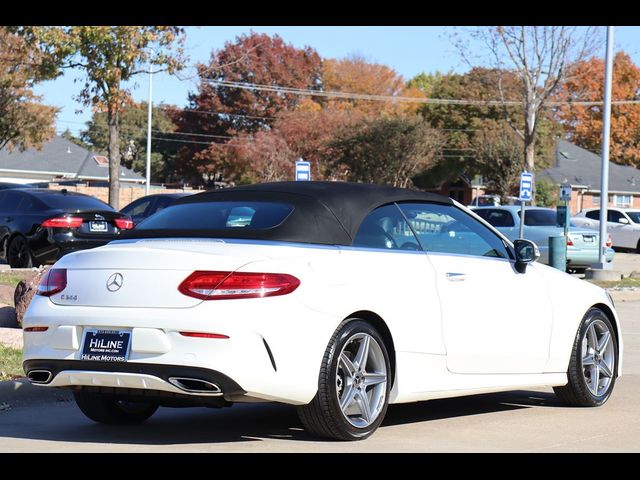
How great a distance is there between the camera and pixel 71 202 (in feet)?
68.0

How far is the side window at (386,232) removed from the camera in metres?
7.39

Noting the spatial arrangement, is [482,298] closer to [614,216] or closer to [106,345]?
[106,345]

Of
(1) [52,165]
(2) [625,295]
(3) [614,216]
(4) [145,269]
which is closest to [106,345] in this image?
(4) [145,269]

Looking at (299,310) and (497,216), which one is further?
(497,216)

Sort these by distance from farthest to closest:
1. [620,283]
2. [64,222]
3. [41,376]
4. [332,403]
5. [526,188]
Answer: [526,188]
[620,283]
[64,222]
[41,376]
[332,403]

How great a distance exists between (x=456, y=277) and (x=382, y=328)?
2.80ft

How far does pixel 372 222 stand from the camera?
751 centimetres

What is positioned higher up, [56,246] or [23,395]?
[56,246]

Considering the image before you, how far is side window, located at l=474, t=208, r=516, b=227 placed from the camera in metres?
30.0

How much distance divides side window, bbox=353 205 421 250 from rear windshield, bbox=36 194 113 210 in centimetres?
1327

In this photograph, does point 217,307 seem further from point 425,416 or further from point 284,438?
point 425,416

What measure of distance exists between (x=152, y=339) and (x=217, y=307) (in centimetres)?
41
